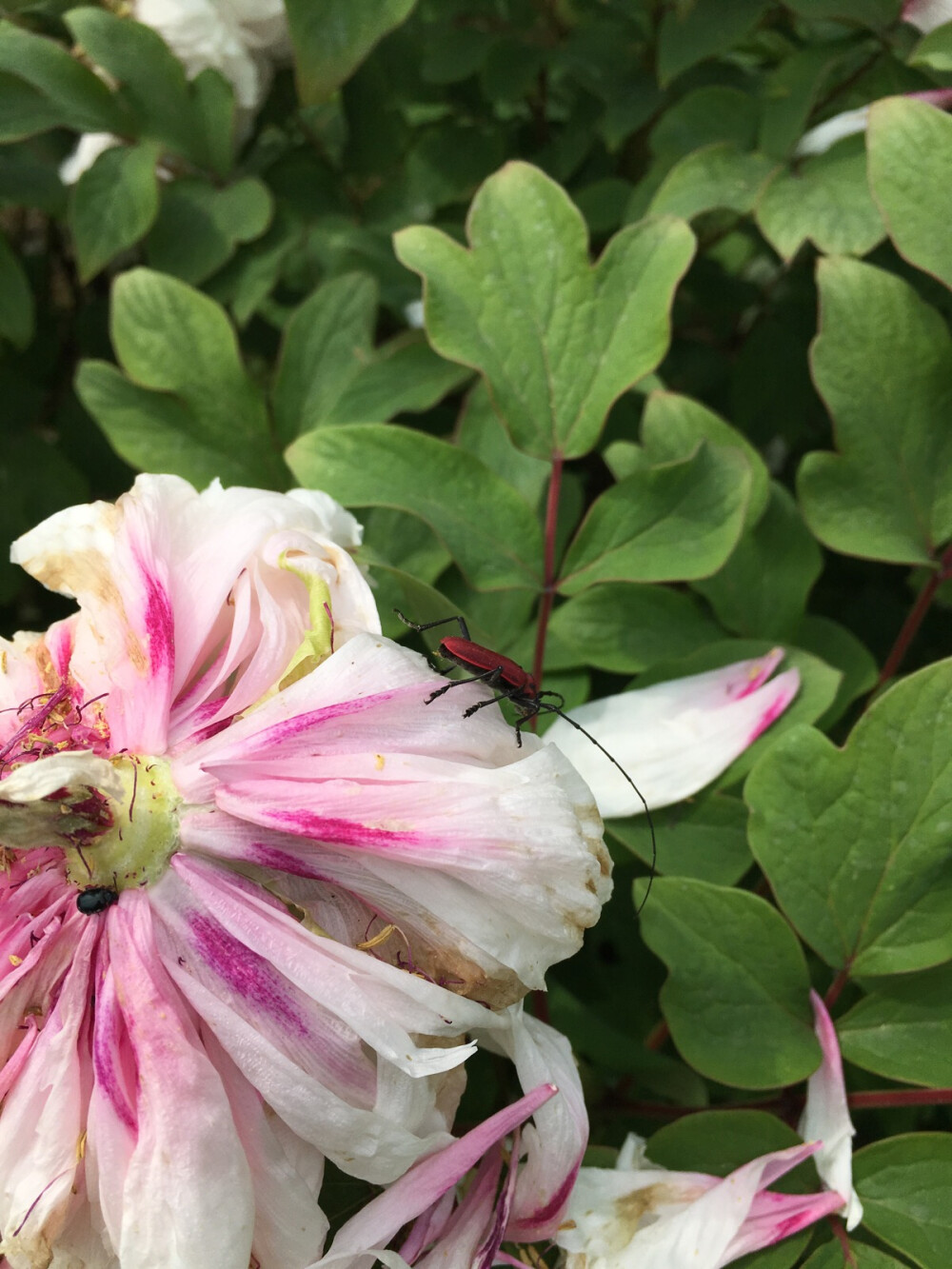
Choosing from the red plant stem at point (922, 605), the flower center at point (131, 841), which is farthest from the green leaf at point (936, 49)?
the flower center at point (131, 841)

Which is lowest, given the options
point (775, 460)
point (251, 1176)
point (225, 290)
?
point (775, 460)

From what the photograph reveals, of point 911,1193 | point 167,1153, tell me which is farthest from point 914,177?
point 167,1153

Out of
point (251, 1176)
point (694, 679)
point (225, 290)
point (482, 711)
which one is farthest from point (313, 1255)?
point (225, 290)

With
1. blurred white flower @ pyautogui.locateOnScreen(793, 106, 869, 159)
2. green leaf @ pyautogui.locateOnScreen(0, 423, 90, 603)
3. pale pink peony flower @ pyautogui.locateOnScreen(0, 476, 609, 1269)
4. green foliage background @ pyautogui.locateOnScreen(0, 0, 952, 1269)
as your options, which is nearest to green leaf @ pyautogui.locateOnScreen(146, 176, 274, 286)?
green foliage background @ pyautogui.locateOnScreen(0, 0, 952, 1269)

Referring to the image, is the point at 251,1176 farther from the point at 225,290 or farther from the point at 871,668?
the point at 225,290

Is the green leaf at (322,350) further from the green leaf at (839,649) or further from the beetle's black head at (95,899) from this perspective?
the beetle's black head at (95,899)

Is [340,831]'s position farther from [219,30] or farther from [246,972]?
[219,30]
